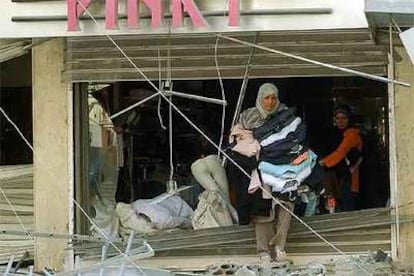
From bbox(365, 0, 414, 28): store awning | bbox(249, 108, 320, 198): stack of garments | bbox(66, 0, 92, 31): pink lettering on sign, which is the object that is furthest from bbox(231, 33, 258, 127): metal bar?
bbox(365, 0, 414, 28): store awning

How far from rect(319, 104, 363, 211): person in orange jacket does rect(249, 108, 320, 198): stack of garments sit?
0.80m

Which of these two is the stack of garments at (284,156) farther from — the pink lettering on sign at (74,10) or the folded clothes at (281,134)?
the pink lettering on sign at (74,10)

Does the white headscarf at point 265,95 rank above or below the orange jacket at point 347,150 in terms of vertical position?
above

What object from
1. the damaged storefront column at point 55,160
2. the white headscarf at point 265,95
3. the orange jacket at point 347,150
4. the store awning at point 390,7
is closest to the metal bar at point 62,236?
the damaged storefront column at point 55,160

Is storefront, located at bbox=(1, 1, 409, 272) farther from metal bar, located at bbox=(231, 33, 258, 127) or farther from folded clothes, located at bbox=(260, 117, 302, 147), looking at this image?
folded clothes, located at bbox=(260, 117, 302, 147)

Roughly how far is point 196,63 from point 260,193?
1272 millimetres

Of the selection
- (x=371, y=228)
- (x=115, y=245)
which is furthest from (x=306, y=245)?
(x=115, y=245)

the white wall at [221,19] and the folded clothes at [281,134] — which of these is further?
the folded clothes at [281,134]

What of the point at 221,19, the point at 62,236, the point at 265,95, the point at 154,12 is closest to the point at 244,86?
the point at 265,95

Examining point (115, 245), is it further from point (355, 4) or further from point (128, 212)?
point (355, 4)

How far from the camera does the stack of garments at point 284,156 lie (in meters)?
7.77

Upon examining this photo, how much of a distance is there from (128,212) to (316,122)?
1924mm

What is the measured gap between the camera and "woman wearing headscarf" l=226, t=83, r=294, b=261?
7.90 m

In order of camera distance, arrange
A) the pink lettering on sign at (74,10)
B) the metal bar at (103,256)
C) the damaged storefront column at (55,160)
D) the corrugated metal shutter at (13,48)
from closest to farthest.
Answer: the metal bar at (103,256)
the pink lettering on sign at (74,10)
the corrugated metal shutter at (13,48)
the damaged storefront column at (55,160)
